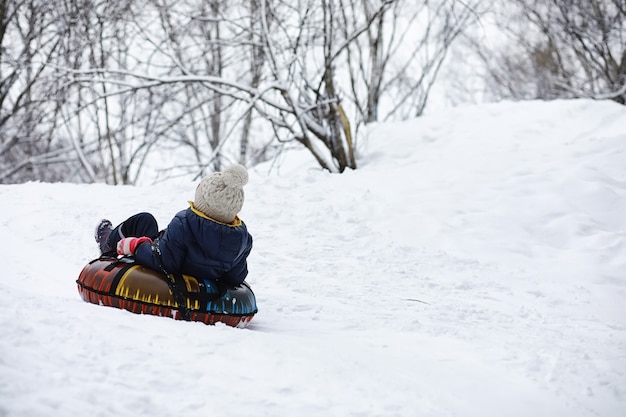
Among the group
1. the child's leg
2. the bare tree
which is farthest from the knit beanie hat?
the bare tree

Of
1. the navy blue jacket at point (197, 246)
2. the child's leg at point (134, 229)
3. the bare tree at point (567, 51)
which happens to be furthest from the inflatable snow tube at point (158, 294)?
the bare tree at point (567, 51)

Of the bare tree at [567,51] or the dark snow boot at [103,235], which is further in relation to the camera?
the bare tree at [567,51]

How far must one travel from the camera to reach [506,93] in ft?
62.7

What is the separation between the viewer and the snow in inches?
83.1

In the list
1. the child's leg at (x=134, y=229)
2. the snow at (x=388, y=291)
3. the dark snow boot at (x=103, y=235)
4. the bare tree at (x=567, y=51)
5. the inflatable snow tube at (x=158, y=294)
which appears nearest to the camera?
the snow at (x=388, y=291)

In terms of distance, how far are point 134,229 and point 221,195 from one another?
0.91 meters

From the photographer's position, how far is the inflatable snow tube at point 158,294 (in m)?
3.13

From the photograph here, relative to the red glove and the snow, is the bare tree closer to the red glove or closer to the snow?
the snow

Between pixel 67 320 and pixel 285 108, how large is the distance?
5856 millimetres

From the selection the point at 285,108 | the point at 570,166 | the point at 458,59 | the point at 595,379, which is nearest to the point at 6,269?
the point at 595,379

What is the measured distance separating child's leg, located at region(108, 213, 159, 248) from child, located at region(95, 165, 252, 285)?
13.7 inches

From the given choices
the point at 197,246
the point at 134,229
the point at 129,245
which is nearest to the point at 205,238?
the point at 197,246

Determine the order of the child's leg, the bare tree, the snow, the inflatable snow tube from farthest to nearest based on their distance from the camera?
the bare tree, the child's leg, the inflatable snow tube, the snow

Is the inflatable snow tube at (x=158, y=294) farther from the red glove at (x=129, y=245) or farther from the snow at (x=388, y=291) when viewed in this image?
the snow at (x=388, y=291)
